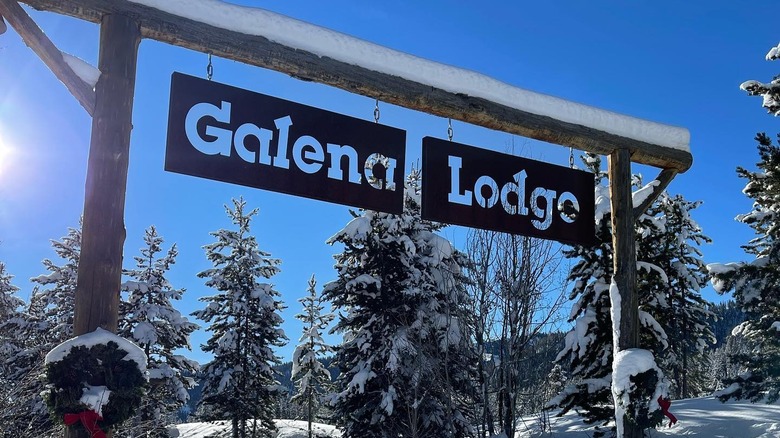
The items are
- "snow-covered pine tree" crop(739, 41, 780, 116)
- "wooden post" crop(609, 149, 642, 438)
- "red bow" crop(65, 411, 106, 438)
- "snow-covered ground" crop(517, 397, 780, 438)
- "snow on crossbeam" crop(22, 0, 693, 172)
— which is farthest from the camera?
"snow-covered ground" crop(517, 397, 780, 438)

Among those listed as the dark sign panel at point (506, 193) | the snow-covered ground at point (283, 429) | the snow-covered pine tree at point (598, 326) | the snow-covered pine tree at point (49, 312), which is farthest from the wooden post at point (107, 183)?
the snow-covered ground at point (283, 429)

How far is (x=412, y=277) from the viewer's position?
1969 centimetres

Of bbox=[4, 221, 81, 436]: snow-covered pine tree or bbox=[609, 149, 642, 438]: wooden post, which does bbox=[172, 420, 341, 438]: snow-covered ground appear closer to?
bbox=[4, 221, 81, 436]: snow-covered pine tree

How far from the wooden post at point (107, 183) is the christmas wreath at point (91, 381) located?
128 mm

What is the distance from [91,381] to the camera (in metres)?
4.35

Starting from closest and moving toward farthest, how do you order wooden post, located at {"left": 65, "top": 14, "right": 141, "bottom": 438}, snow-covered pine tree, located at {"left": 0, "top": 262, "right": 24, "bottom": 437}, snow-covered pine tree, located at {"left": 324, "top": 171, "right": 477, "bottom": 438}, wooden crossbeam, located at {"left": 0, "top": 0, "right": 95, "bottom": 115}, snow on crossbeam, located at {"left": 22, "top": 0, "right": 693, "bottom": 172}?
wooden post, located at {"left": 65, "top": 14, "right": 141, "bottom": 438} < wooden crossbeam, located at {"left": 0, "top": 0, "right": 95, "bottom": 115} < snow on crossbeam, located at {"left": 22, "top": 0, "right": 693, "bottom": 172} < snow-covered pine tree, located at {"left": 324, "top": 171, "right": 477, "bottom": 438} < snow-covered pine tree, located at {"left": 0, "top": 262, "right": 24, "bottom": 437}

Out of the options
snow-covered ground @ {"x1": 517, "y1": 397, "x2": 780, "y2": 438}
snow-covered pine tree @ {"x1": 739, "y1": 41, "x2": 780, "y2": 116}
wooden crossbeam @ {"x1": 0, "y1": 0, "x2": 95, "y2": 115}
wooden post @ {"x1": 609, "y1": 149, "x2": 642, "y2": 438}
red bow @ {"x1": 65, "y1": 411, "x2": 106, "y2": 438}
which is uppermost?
snow-covered pine tree @ {"x1": 739, "y1": 41, "x2": 780, "y2": 116}

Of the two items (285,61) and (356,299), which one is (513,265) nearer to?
(285,61)

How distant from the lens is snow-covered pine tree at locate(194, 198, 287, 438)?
25.9 metres

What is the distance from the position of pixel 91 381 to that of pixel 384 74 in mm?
3298

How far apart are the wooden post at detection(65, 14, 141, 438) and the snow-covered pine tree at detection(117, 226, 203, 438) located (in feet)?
61.7

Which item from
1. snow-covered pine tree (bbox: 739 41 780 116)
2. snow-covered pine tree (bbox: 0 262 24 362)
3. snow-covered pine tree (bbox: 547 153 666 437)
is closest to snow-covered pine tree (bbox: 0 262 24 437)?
snow-covered pine tree (bbox: 0 262 24 362)

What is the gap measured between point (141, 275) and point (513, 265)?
16.8 m

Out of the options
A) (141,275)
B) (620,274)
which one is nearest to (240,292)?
(141,275)
